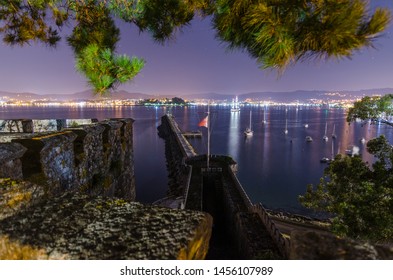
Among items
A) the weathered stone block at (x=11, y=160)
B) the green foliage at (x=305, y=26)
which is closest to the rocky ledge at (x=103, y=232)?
the weathered stone block at (x=11, y=160)

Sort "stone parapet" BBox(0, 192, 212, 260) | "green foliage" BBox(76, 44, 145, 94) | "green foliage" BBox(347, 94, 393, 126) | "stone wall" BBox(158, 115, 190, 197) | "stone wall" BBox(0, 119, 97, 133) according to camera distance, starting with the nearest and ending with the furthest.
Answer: "stone parapet" BBox(0, 192, 212, 260)
"green foliage" BBox(76, 44, 145, 94)
"stone wall" BBox(0, 119, 97, 133)
"green foliage" BBox(347, 94, 393, 126)
"stone wall" BBox(158, 115, 190, 197)

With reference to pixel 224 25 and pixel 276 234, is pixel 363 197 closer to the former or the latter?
pixel 276 234

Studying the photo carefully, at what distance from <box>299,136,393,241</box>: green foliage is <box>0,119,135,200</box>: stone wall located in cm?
784

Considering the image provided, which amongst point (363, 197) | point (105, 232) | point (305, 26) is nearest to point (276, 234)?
point (363, 197)

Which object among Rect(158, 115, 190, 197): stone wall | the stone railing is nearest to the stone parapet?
the stone railing

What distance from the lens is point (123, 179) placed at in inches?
278

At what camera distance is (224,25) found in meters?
2.47

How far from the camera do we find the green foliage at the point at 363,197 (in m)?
7.69

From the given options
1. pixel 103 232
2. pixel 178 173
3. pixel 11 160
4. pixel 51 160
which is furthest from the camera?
pixel 178 173

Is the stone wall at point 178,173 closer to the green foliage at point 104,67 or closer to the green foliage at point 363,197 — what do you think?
the green foliage at point 363,197

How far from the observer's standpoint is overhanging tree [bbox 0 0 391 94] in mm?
1900

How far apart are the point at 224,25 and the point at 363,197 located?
8.79 metres

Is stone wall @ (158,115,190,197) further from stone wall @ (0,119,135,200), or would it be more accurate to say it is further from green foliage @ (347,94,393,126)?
green foliage @ (347,94,393,126)
